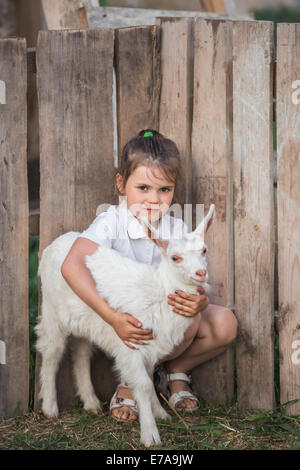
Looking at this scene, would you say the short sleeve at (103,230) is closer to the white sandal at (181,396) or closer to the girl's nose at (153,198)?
the girl's nose at (153,198)

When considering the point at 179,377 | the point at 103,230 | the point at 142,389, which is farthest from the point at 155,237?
the point at 179,377

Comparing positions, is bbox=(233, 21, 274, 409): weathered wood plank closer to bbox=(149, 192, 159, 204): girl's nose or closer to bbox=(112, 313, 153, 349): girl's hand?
bbox=(149, 192, 159, 204): girl's nose

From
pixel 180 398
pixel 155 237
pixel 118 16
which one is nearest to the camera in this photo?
pixel 155 237

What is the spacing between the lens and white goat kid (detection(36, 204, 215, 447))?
8.56 ft

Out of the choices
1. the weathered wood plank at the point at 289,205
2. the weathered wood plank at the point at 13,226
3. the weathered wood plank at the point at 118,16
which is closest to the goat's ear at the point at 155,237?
the weathered wood plank at the point at 289,205

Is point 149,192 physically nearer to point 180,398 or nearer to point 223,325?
point 223,325

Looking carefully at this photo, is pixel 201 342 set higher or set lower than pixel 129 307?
lower

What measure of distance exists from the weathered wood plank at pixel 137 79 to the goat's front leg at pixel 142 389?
4.35 feet

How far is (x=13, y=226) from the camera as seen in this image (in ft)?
10.6

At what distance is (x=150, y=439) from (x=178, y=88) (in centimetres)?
204

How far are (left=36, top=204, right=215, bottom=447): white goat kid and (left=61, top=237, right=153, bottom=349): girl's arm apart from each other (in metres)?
0.03

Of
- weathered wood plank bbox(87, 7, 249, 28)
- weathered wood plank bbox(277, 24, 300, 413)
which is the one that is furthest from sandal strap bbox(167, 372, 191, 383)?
weathered wood plank bbox(87, 7, 249, 28)
